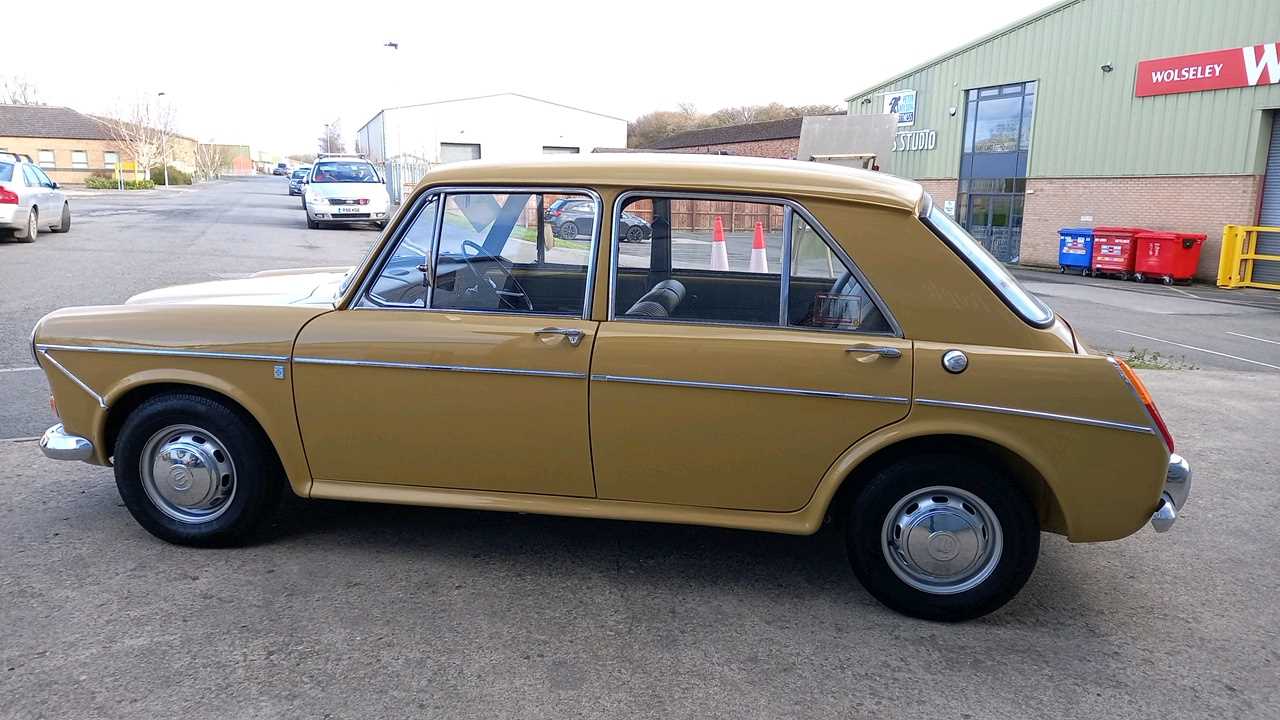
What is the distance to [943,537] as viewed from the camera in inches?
139

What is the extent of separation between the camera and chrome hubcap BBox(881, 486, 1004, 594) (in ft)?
11.5

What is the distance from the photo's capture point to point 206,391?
13.1 feet

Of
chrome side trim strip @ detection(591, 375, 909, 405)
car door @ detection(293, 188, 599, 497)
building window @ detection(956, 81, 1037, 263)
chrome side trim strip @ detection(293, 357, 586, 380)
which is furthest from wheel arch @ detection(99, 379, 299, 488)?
building window @ detection(956, 81, 1037, 263)

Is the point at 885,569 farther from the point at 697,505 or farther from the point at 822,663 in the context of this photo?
the point at 697,505

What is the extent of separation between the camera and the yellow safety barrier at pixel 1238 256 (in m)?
20.3

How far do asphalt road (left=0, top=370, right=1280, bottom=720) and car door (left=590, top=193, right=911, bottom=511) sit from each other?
518mm

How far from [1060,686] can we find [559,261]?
Answer: 2.48 m

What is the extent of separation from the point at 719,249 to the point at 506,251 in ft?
3.10

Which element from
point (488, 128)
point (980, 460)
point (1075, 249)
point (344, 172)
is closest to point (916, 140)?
point (1075, 249)

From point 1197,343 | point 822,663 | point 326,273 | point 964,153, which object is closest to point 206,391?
point 326,273

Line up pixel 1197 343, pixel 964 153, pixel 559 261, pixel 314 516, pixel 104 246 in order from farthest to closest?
1. pixel 964 153
2. pixel 104 246
3. pixel 1197 343
4. pixel 314 516
5. pixel 559 261

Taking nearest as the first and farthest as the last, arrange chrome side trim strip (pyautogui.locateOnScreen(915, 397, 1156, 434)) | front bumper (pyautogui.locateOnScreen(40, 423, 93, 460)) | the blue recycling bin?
chrome side trim strip (pyautogui.locateOnScreen(915, 397, 1156, 434))
front bumper (pyautogui.locateOnScreen(40, 423, 93, 460))
the blue recycling bin

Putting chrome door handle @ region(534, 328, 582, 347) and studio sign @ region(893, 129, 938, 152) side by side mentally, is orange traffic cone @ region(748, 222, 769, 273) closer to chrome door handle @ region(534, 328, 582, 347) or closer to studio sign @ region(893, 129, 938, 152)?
chrome door handle @ region(534, 328, 582, 347)

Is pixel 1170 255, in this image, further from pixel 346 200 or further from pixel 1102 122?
pixel 346 200
